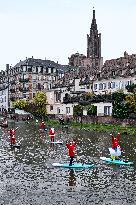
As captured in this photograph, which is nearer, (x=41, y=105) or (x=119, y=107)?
(x=119, y=107)

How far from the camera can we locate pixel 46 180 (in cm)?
2747

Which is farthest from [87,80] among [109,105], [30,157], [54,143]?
[30,157]

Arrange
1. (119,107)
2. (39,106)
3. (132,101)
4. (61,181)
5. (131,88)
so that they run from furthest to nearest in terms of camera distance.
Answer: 1. (39,106)
2. (131,88)
3. (119,107)
4. (132,101)
5. (61,181)

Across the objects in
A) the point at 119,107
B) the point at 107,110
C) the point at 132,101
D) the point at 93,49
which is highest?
the point at 93,49

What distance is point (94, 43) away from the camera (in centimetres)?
15775

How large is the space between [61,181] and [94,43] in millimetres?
134085

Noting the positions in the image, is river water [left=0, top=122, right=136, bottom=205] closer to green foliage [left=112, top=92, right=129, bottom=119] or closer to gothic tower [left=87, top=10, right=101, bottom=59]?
green foliage [left=112, top=92, right=129, bottom=119]

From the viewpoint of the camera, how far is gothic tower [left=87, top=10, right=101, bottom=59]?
157 meters

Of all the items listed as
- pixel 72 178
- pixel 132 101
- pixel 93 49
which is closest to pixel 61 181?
pixel 72 178

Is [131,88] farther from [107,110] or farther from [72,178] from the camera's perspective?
[72,178]

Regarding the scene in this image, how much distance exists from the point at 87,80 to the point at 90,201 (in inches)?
3366

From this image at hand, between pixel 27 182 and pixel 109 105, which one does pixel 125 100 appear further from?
pixel 27 182

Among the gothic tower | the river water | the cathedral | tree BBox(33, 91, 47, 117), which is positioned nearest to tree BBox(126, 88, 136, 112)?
the river water

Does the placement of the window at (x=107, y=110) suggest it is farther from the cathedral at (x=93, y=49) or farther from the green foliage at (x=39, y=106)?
→ the cathedral at (x=93, y=49)
